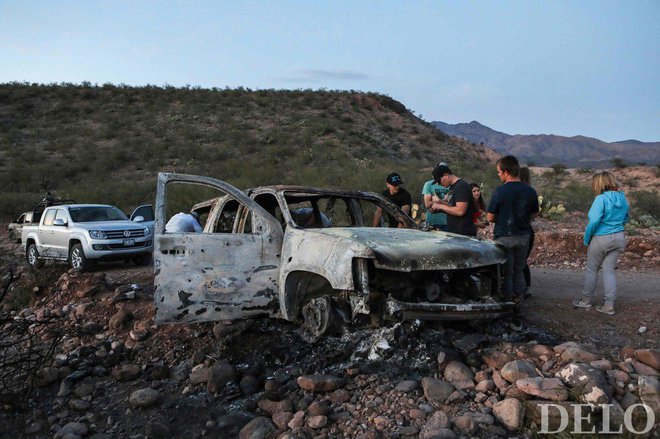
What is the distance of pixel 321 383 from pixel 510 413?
1.42 m

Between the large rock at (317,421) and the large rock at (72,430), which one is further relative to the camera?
the large rock at (72,430)

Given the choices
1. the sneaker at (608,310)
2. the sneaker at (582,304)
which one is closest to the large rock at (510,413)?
the sneaker at (608,310)

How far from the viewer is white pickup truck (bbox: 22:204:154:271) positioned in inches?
412

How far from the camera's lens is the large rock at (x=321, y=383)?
4.15m

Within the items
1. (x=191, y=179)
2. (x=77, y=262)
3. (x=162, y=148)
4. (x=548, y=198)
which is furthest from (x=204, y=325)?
(x=162, y=148)

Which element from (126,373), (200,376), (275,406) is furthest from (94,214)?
(275,406)

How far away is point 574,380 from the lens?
12.7ft

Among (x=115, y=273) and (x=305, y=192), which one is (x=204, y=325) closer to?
(x=305, y=192)

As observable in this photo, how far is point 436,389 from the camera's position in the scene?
3957 millimetres

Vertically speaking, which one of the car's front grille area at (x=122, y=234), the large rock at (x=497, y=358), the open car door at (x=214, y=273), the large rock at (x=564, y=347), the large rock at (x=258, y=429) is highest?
the open car door at (x=214, y=273)

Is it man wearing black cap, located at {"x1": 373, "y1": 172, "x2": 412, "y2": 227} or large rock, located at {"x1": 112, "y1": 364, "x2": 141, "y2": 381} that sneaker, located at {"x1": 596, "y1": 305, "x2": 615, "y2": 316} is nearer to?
man wearing black cap, located at {"x1": 373, "y1": 172, "x2": 412, "y2": 227}

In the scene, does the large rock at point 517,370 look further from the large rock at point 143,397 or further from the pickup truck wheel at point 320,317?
the large rock at point 143,397

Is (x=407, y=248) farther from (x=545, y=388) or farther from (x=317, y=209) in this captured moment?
(x=317, y=209)

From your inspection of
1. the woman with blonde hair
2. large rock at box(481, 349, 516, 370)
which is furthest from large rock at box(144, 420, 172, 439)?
the woman with blonde hair
